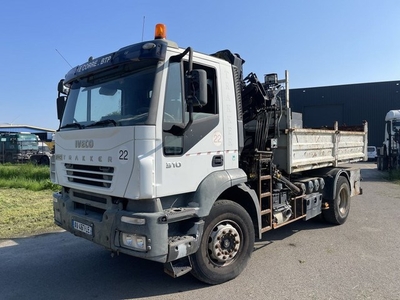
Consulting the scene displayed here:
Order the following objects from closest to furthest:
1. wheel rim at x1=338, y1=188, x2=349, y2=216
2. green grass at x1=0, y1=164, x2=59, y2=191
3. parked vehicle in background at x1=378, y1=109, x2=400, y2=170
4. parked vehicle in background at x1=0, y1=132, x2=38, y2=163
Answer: wheel rim at x1=338, y1=188, x2=349, y2=216, green grass at x1=0, y1=164, x2=59, y2=191, parked vehicle in background at x1=378, y1=109, x2=400, y2=170, parked vehicle in background at x1=0, y1=132, x2=38, y2=163

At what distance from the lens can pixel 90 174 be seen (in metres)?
4.18

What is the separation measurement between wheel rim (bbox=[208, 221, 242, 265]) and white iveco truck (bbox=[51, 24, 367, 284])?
0.04ft

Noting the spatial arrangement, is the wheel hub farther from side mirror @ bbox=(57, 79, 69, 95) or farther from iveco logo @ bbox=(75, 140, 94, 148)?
side mirror @ bbox=(57, 79, 69, 95)

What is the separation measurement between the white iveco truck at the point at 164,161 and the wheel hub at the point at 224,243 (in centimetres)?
1

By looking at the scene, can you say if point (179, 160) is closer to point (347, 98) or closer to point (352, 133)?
point (352, 133)

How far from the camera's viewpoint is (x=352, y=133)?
7.98 meters

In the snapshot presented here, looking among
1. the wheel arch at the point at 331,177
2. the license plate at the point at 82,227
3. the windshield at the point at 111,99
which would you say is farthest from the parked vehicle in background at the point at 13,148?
the wheel arch at the point at 331,177

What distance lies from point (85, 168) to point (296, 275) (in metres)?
3.18

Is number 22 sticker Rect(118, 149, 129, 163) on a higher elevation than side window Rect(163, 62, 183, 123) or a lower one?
lower

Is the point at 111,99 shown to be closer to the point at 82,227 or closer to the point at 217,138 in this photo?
the point at 217,138

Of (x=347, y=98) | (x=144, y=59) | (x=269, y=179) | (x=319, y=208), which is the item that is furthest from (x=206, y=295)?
(x=347, y=98)

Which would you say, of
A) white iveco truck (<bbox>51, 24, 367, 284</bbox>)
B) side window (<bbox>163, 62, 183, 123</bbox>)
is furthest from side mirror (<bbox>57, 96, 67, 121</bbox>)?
side window (<bbox>163, 62, 183, 123</bbox>)

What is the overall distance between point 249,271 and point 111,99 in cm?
304

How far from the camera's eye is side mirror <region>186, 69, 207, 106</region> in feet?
12.3
